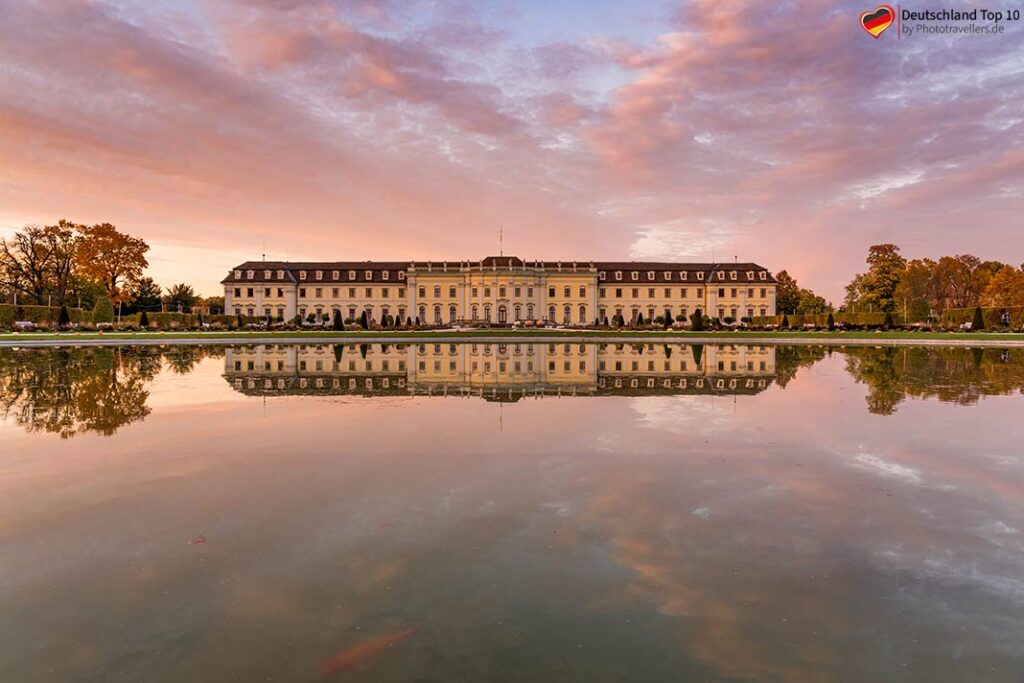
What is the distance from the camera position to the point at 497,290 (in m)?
77.5

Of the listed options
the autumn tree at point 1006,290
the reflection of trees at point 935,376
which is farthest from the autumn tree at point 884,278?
the reflection of trees at point 935,376

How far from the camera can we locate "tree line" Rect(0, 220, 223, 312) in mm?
57500

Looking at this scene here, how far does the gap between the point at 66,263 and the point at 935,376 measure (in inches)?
2778

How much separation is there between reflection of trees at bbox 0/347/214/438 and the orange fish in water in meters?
8.26

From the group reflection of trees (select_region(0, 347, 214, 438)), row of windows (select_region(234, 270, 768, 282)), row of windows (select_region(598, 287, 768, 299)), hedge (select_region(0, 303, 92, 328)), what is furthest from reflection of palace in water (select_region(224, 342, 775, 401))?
row of windows (select_region(598, 287, 768, 299))

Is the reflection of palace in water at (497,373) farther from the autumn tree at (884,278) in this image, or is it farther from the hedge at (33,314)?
the autumn tree at (884,278)

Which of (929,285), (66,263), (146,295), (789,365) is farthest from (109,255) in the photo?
(929,285)

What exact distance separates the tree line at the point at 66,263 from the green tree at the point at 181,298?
13.0 m

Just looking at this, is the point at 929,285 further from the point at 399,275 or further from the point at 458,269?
the point at 399,275

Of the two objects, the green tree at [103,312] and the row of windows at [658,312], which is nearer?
the green tree at [103,312]

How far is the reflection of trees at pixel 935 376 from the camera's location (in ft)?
48.0

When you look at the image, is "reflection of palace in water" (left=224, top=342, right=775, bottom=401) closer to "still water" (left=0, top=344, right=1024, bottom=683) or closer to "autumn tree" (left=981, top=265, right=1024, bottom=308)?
"still water" (left=0, top=344, right=1024, bottom=683)

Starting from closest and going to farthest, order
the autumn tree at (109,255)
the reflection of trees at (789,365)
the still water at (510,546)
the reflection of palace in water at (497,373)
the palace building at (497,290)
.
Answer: the still water at (510,546) < the reflection of palace in water at (497,373) < the reflection of trees at (789,365) < the autumn tree at (109,255) < the palace building at (497,290)

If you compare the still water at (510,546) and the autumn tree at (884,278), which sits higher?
the autumn tree at (884,278)
